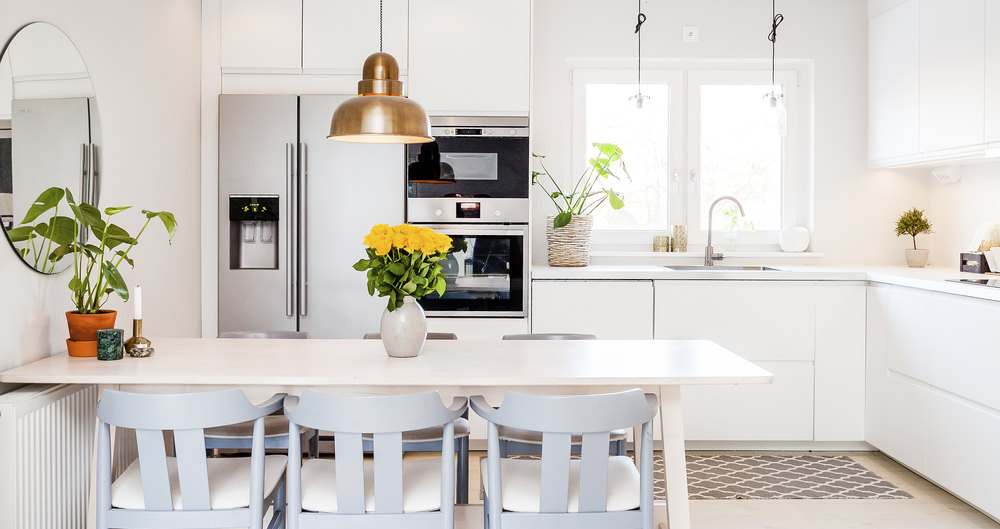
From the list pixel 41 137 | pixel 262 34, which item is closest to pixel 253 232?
pixel 262 34

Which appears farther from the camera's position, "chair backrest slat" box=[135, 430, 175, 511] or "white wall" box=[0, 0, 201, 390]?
"white wall" box=[0, 0, 201, 390]

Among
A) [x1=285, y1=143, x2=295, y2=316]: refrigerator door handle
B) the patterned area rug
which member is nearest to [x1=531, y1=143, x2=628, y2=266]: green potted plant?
the patterned area rug

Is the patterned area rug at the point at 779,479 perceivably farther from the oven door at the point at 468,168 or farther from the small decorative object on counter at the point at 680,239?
the oven door at the point at 468,168

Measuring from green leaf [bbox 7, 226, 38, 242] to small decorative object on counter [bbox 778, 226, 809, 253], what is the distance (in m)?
3.79

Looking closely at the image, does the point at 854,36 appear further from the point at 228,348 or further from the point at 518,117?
the point at 228,348

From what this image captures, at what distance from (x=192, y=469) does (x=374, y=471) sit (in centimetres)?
47

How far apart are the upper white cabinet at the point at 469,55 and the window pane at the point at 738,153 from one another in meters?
1.30

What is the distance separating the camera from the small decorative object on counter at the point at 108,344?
2424 millimetres

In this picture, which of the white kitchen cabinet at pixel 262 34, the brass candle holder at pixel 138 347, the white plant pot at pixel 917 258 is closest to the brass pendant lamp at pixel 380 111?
the brass candle holder at pixel 138 347

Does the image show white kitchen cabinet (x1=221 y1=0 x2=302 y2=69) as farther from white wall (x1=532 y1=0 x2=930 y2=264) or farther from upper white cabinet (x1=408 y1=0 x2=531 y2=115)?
white wall (x1=532 y1=0 x2=930 y2=264)

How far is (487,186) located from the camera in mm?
4008

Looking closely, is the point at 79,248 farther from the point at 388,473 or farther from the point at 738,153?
the point at 738,153

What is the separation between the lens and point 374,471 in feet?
6.67

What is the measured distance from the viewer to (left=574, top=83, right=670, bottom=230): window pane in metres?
4.68
